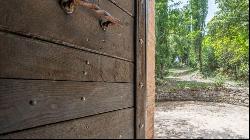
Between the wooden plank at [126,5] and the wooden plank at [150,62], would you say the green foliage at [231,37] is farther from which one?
the wooden plank at [126,5]

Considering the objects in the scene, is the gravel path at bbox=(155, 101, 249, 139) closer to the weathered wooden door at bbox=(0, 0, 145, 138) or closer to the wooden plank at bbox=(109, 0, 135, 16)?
the weathered wooden door at bbox=(0, 0, 145, 138)

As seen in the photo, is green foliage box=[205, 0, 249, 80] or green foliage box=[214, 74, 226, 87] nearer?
green foliage box=[205, 0, 249, 80]

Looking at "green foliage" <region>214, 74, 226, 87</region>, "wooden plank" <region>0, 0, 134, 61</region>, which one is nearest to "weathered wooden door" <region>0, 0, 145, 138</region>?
"wooden plank" <region>0, 0, 134, 61</region>

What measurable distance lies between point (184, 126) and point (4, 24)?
41 centimetres

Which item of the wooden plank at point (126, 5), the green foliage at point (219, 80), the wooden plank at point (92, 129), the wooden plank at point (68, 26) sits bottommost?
the wooden plank at point (92, 129)

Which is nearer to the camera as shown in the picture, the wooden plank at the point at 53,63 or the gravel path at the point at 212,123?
the gravel path at the point at 212,123

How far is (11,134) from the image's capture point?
22.6 inches

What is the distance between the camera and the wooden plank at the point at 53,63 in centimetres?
60

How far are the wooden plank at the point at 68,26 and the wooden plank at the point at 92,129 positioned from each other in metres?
0.18

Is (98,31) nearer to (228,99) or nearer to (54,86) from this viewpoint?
(54,86)

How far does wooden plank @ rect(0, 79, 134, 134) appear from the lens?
58cm

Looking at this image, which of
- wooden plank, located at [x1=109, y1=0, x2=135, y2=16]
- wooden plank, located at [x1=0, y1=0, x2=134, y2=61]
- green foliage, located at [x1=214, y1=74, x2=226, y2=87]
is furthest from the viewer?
wooden plank, located at [x1=109, y1=0, x2=135, y2=16]

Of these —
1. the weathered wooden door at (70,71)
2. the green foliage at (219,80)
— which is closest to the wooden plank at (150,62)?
the weathered wooden door at (70,71)

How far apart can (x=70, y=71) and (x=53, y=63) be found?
6 cm
